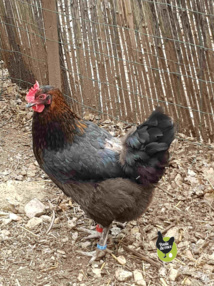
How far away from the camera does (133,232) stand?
4043mm

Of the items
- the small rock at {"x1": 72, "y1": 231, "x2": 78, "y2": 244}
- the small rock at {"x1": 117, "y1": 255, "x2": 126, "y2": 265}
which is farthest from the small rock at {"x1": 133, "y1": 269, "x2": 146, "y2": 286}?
the small rock at {"x1": 72, "y1": 231, "x2": 78, "y2": 244}

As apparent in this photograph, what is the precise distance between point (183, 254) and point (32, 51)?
12.8ft

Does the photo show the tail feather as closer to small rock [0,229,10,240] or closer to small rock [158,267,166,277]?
small rock [158,267,166,277]

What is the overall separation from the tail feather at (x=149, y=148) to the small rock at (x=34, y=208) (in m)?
1.34

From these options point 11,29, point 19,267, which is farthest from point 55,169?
point 11,29

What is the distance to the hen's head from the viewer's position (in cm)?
332

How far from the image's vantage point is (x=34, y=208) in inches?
164

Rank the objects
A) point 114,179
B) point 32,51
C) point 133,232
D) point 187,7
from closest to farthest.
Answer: point 114,179 < point 133,232 < point 187,7 < point 32,51

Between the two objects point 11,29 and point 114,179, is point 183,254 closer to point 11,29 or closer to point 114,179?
point 114,179

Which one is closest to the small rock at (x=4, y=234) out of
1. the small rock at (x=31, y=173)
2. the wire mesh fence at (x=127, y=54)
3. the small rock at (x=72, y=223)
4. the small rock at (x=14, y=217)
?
the small rock at (x=14, y=217)

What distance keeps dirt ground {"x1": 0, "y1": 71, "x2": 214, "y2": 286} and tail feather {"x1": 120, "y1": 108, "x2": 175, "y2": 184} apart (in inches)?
36.6

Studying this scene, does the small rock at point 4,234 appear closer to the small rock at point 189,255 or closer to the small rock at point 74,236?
the small rock at point 74,236

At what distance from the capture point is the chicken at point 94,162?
131 inches

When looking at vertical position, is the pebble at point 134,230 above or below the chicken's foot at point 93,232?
below
